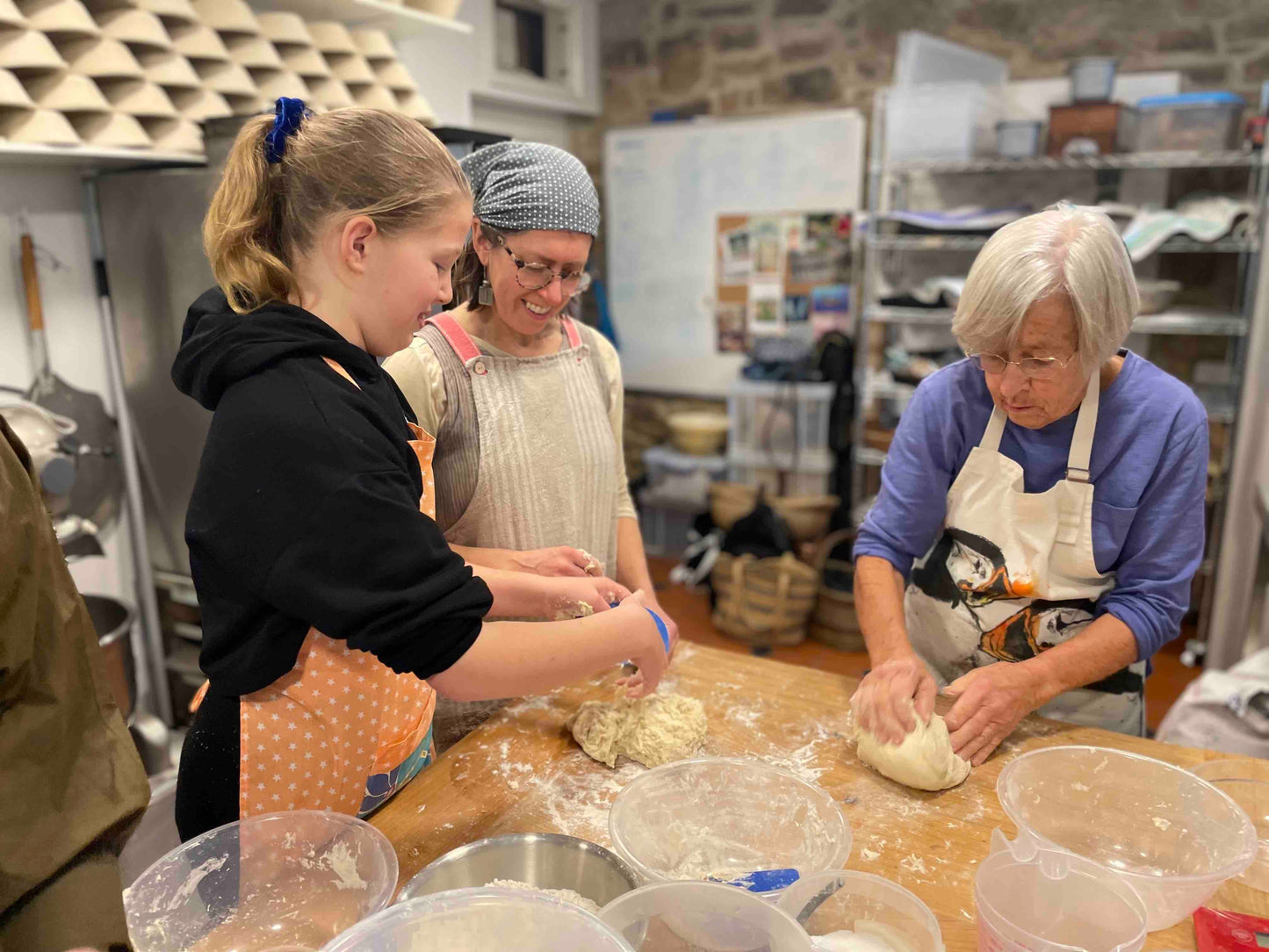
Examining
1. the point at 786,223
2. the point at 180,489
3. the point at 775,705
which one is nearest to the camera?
the point at 775,705

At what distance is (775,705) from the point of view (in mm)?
1450

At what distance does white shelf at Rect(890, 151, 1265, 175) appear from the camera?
3.32m

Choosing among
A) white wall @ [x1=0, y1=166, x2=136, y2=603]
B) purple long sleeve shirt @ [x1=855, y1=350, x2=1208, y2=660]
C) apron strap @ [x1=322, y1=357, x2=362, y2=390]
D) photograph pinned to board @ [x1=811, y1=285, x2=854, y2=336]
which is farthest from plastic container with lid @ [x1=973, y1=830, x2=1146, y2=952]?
photograph pinned to board @ [x1=811, y1=285, x2=854, y2=336]

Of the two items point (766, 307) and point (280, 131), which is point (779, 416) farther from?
point (280, 131)

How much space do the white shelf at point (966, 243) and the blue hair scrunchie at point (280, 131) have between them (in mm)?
3156

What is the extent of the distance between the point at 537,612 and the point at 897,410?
10.5 ft

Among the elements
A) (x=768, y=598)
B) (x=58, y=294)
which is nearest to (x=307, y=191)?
(x=58, y=294)

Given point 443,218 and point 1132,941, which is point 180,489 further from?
point 1132,941

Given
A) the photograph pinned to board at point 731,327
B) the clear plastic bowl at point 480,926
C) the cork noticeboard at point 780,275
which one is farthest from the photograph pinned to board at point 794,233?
the clear plastic bowl at point 480,926

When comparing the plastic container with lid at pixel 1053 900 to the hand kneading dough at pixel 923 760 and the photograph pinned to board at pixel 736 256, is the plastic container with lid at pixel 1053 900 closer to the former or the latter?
the hand kneading dough at pixel 923 760

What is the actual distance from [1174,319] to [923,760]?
118 inches

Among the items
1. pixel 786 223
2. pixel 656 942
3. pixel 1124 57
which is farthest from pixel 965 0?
pixel 656 942

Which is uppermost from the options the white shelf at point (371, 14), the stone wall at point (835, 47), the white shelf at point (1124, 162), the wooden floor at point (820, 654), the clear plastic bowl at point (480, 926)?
the stone wall at point (835, 47)

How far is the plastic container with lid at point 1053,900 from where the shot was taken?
893 millimetres
